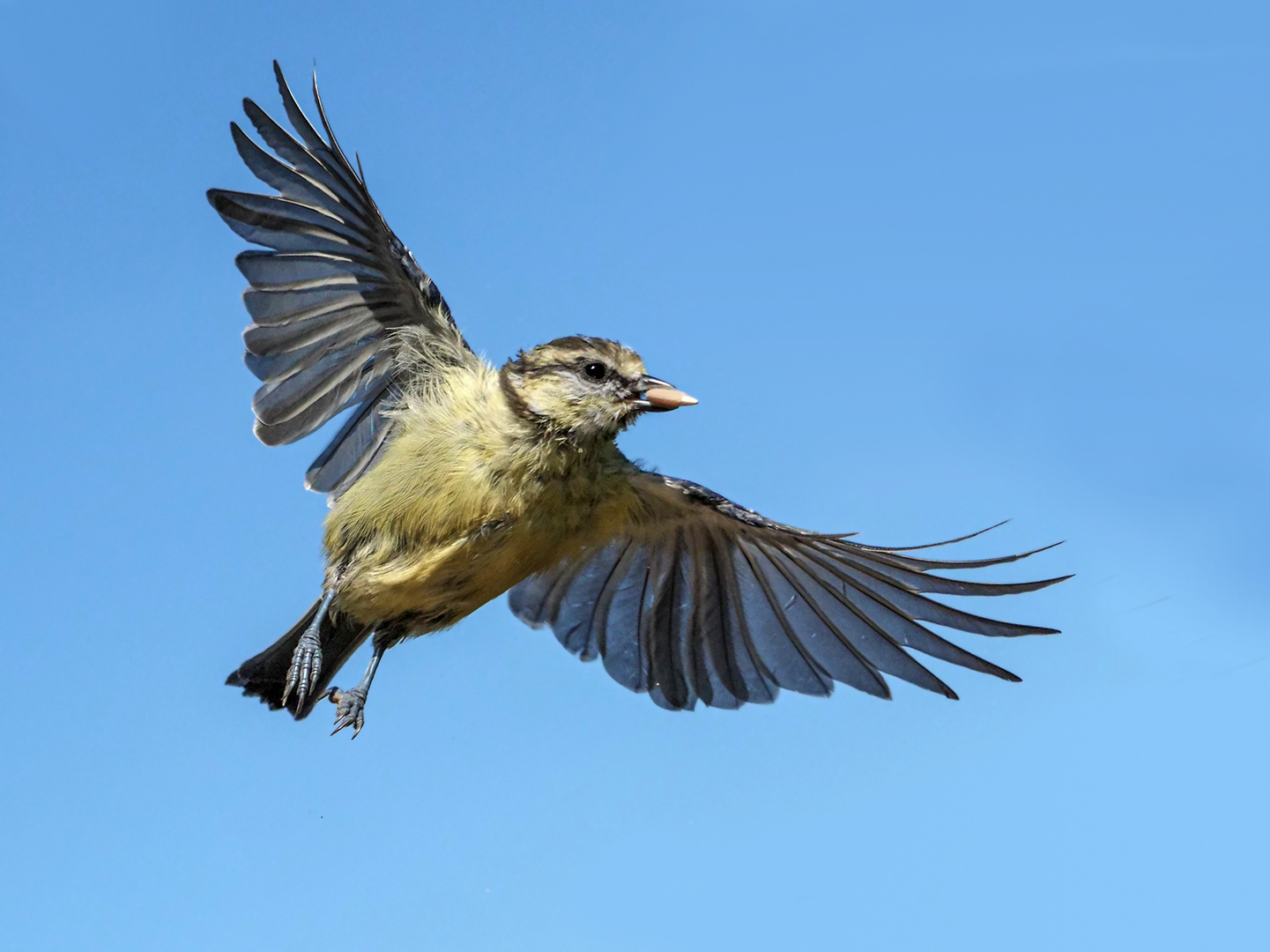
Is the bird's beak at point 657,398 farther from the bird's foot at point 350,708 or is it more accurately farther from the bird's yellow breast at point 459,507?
the bird's foot at point 350,708

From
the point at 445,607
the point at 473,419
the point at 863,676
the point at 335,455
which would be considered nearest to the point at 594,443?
the point at 473,419

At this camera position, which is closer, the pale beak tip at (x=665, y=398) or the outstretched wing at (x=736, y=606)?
the pale beak tip at (x=665, y=398)

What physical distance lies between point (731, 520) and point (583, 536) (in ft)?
3.02

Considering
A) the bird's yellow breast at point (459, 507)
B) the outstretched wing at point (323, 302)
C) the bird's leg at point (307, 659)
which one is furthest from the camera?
the bird's leg at point (307, 659)

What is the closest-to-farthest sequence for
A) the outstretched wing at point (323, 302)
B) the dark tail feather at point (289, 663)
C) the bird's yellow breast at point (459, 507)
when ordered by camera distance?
the bird's yellow breast at point (459, 507), the outstretched wing at point (323, 302), the dark tail feather at point (289, 663)

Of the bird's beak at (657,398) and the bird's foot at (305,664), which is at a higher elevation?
the bird's beak at (657,398)

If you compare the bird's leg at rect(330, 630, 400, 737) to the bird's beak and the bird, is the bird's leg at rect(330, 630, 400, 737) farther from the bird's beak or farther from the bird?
the bird's beak

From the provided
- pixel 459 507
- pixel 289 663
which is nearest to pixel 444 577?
pixel 459 507

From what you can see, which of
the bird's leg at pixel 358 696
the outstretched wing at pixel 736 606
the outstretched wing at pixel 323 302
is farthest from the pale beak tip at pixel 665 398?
the bird's leg at pixel 358 696

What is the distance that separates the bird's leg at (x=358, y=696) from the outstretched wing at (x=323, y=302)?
2.93 ft

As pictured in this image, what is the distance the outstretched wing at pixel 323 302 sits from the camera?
6.99 metres

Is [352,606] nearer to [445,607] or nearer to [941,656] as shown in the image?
[445,607]

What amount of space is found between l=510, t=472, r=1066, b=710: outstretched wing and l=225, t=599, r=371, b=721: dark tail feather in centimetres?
128

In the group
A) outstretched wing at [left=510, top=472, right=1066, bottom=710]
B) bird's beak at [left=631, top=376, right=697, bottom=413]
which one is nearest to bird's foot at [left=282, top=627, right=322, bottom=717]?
outstretched wing at [left=510, top=472, right=1066, bottom=710]
